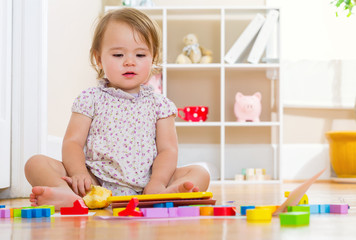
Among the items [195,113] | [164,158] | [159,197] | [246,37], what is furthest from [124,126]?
[246,37]

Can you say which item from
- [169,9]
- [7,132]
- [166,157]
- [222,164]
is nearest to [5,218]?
[166,157]

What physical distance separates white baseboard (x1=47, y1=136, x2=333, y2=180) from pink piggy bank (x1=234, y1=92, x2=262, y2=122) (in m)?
0.21

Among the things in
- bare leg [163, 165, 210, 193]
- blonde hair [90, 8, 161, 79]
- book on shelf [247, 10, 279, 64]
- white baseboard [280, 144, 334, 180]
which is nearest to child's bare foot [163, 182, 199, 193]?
bare leg [163, 165, 210, 193]

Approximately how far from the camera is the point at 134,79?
1.43m

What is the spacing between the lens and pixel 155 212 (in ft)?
3.05

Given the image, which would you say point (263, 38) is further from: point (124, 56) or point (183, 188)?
point (183, 188)

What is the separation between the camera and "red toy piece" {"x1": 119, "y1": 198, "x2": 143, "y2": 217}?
0.93 metres

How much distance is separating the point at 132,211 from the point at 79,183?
1.12 ft

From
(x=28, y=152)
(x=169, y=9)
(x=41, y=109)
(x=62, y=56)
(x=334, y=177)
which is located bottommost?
(x=334, y=177)

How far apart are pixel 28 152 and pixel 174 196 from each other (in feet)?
2.65

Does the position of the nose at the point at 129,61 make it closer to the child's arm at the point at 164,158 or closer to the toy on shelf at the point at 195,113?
the child's arm at the point at 164,158

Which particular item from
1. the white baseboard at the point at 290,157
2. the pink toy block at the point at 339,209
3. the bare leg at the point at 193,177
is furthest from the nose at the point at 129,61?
the white baseboard at the point at 290,157

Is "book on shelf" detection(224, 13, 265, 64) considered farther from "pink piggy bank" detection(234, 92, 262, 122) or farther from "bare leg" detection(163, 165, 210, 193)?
"bare leg" detection(163, 165, 210, 193)

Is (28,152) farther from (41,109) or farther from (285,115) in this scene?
(285,115)
